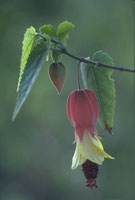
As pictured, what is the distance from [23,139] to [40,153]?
0.63 ft

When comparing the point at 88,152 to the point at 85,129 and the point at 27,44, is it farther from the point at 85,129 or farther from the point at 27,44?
the point at 27,44

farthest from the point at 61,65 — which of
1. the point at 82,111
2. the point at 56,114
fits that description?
the point at 56,114

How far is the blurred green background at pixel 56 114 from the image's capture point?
456 cm

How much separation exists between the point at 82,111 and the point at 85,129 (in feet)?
0.11

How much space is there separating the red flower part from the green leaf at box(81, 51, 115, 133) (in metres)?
0.02

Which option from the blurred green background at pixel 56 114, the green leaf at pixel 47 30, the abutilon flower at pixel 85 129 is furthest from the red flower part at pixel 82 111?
the blurred green background at pixel 56 114

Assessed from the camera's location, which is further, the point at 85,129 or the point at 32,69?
the point at 85,129

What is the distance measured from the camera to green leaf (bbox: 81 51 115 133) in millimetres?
1175

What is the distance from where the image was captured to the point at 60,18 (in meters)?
5.32

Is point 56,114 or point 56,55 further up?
point 56,55

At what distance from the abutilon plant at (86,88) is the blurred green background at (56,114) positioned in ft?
10.4

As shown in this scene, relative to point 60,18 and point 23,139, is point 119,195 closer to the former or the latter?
point 23,139

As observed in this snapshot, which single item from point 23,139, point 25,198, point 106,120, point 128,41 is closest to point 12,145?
point 23,139

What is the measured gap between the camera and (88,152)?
1.18m
